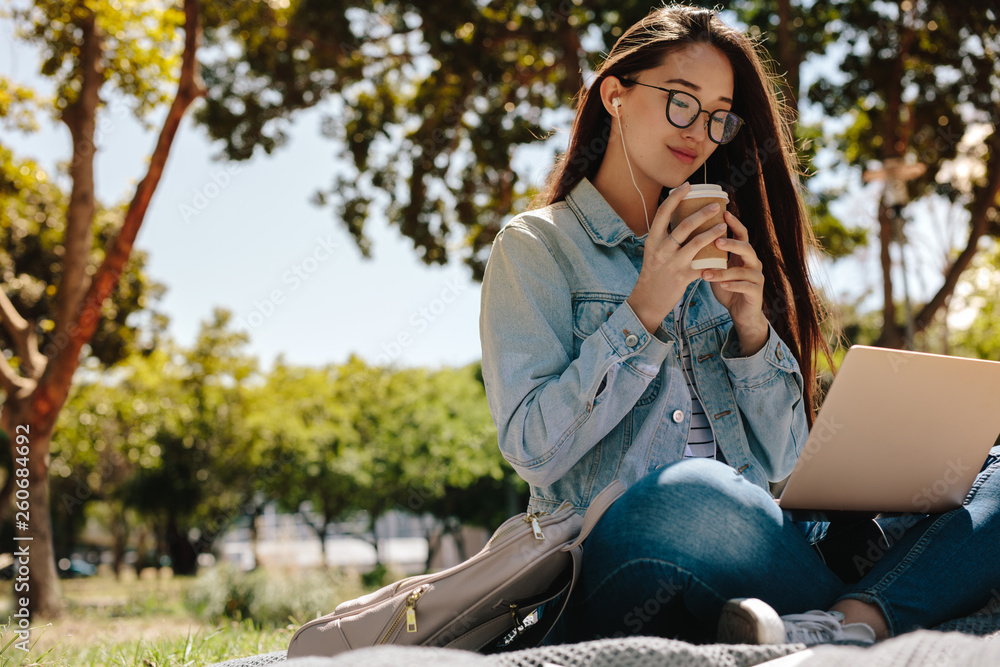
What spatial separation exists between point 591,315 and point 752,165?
0.89 meters

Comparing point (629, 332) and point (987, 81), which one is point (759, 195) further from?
point (987, 81)

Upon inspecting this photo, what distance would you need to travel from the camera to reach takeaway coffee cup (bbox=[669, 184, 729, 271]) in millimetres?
1749

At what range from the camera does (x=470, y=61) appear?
9.54 meters

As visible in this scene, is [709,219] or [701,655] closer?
[701,655]

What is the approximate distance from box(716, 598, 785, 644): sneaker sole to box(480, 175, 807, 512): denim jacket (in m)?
0.54

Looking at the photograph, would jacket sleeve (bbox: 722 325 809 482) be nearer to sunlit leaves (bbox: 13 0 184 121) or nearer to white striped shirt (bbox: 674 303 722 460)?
white striped shirt (bbox: 674 303 722 460)

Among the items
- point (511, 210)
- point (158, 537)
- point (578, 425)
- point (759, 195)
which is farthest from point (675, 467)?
point (158, 537)

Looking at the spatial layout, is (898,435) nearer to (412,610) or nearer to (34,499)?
(412,610)

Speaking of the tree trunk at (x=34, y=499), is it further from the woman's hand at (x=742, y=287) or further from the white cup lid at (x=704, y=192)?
the white cup lid at (x=704, y=192)

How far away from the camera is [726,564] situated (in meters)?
1.37

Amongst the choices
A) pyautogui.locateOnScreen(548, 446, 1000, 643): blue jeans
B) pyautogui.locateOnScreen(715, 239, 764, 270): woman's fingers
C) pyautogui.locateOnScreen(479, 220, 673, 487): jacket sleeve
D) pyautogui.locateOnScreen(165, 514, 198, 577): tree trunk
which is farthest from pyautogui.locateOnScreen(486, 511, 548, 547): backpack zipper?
pyautogui.locateOnScreen(165, 514, 198, 577): tree trunk

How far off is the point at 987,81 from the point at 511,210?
21.6 feet

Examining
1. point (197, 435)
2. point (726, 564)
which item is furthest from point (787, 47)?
→ point (197, 435)

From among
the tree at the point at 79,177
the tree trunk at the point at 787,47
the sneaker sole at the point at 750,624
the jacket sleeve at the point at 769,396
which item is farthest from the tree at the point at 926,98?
the sneaker sole at the point at 750,624
